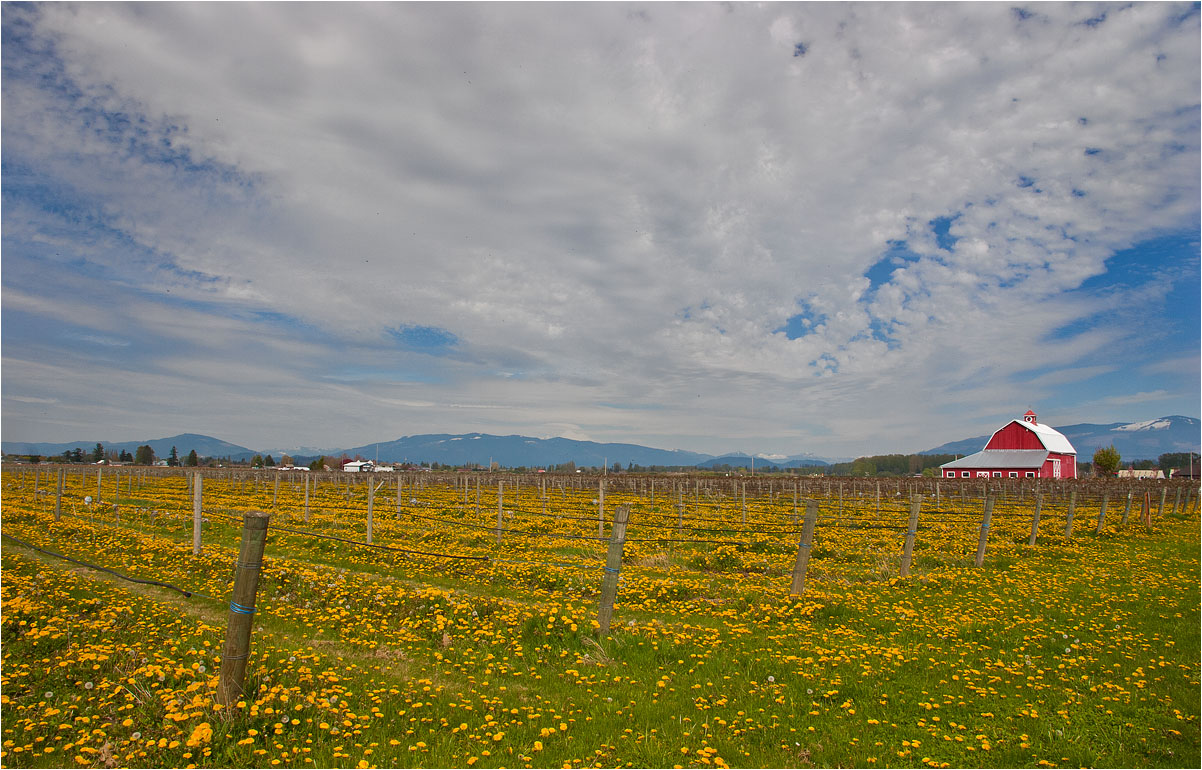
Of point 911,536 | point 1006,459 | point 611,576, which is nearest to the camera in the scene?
point 611,576

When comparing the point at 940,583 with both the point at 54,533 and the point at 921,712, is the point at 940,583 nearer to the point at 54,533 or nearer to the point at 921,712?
the point at 921,712

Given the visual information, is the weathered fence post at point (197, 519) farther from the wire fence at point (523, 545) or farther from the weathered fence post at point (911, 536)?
the weathered fence post at point (911, 536)

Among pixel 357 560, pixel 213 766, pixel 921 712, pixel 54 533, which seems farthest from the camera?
pixel 54 533

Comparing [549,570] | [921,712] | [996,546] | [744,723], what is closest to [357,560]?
[549,570]

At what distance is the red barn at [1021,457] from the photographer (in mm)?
76125

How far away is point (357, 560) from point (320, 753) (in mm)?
12691

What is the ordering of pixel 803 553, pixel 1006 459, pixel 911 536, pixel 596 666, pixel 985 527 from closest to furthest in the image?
pixel 596 666 < pixel 803 553 < pixel 911 536 < pixel 985 527 < pixel 1006 459

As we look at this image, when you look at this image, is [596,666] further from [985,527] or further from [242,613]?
[985,527]

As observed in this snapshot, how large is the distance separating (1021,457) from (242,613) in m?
92.7

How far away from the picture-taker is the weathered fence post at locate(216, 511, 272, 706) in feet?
19.3

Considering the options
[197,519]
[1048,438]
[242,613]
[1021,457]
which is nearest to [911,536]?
[242,613]

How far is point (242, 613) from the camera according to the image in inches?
234

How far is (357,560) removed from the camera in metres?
17.1

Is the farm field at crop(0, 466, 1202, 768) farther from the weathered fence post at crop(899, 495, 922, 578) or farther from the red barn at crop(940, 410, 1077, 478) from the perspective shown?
the red barn at crop(940, 410, 1077, 478)
